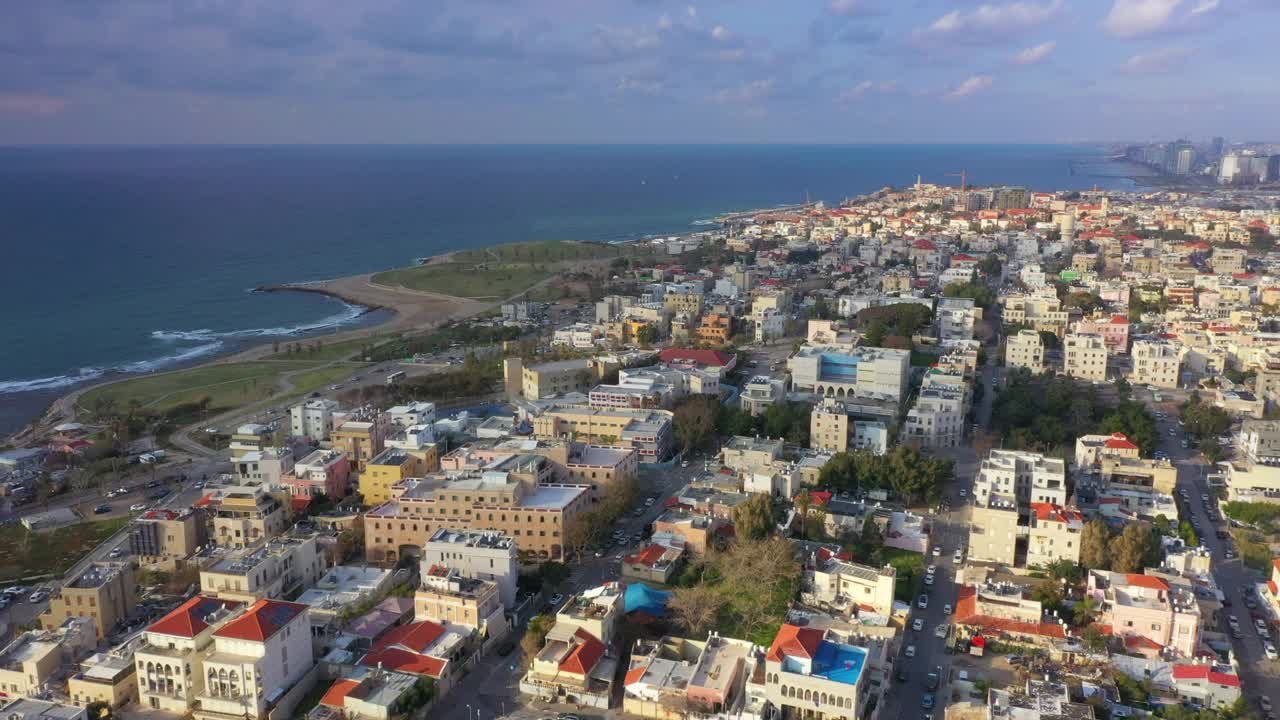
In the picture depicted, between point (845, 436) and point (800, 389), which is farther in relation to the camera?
point (800, 389)

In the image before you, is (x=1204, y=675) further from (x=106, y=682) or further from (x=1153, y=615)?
(x=106, y=682)

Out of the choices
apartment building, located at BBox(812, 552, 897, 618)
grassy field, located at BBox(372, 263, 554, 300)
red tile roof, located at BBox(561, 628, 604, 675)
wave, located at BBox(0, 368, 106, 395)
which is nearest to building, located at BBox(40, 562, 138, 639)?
red tile roof, located at BBox(561, 628, 604, 675)

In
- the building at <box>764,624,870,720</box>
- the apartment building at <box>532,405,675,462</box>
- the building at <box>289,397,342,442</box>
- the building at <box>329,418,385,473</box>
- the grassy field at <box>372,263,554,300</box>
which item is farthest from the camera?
the grassy field at <box>372,263,554,300</box>

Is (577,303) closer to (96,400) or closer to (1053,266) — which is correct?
(96,400)

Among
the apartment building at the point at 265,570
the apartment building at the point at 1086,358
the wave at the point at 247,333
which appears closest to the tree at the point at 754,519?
the apartment building at the point at 265,570

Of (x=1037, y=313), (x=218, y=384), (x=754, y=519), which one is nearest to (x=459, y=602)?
(x=754, y=519)

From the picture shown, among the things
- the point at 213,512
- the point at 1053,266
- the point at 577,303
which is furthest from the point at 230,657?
the point at 1053,266

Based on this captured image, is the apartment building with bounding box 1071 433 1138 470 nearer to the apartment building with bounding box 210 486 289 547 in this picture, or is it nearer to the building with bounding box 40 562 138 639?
the apartment building with bounding box 210 486 289 547
